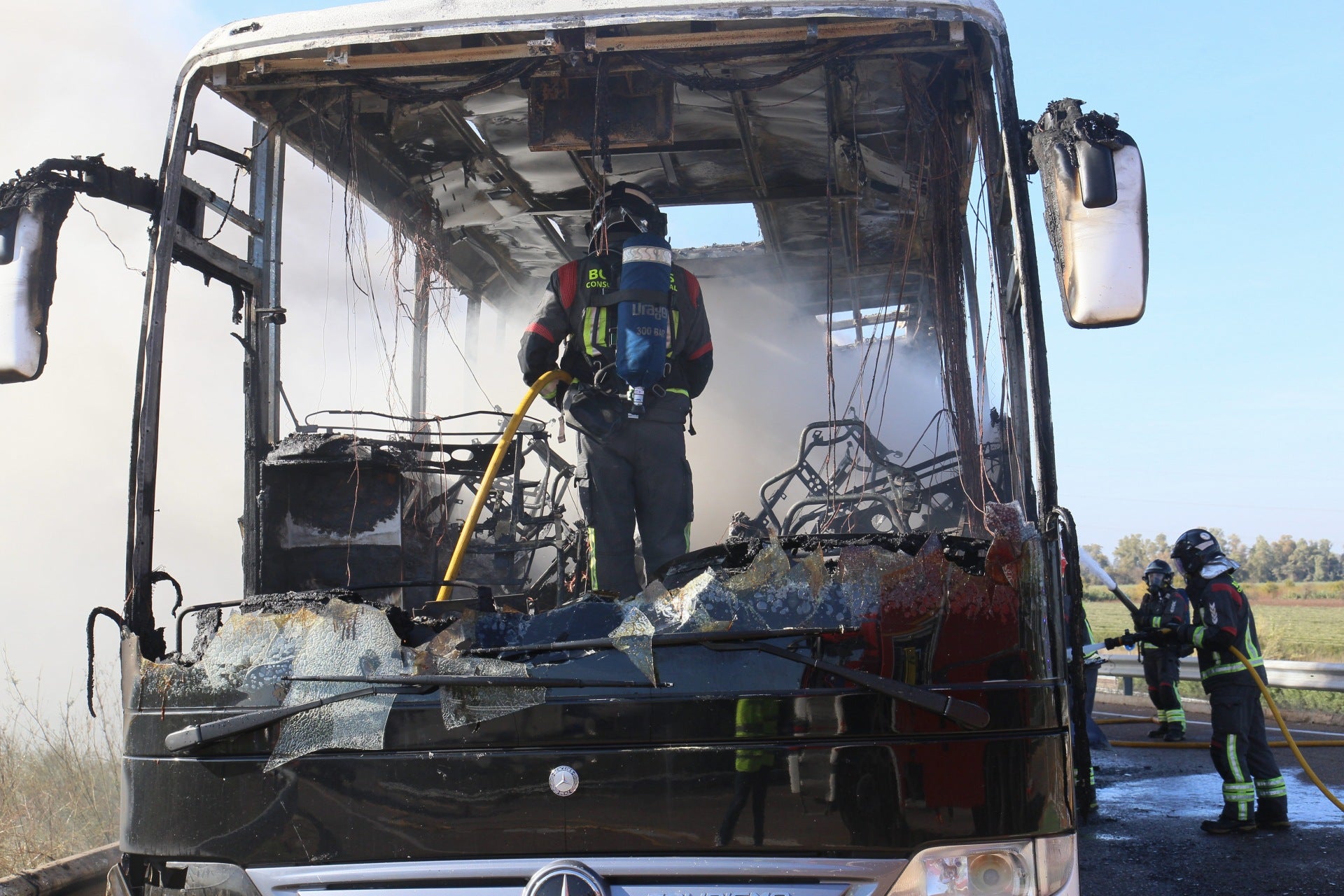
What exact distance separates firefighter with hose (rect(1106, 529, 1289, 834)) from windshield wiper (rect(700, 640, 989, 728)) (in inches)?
194

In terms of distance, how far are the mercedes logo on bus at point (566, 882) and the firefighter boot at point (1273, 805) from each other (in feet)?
18.2

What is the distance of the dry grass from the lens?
5.04m

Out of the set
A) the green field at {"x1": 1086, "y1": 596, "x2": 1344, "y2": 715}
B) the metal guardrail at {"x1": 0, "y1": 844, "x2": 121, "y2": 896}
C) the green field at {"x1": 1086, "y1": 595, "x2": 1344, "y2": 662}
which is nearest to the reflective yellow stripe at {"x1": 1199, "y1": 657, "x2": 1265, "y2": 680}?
the green field at {"x1": 1086, "y1": 596, "x2": 1344, "y2": 715}

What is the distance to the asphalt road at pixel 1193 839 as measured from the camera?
489 centimetres

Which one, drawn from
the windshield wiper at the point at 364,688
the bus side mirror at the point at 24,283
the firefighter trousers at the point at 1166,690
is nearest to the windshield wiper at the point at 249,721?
the windshield wiper at the point at 364,688

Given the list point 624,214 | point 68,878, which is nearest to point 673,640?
point 624,214

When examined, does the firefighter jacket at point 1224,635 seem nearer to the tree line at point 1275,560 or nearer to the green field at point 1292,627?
the green field at point 1292,627

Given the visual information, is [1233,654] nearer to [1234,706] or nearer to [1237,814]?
[1234,706]

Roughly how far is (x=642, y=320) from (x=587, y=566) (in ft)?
3.57

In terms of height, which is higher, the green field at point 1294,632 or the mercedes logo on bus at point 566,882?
the mercedes logo on bus at point 566,882

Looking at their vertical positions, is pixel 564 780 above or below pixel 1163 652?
above

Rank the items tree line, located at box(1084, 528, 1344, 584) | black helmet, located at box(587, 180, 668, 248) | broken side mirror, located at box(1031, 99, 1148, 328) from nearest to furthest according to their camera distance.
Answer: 1. broken side mirror, located at box(1031, 99, 1148, 328)
2. black helmet, located at box(587, 180, 668, 248)
3. tree line, located at box(1084, 528, 1344, 584)

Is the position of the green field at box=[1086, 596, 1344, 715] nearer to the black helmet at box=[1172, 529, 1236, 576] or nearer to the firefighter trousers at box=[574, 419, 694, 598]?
the black helmet at box=[1172, 529, 1236, 576]

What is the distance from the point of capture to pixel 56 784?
6.05 meters
